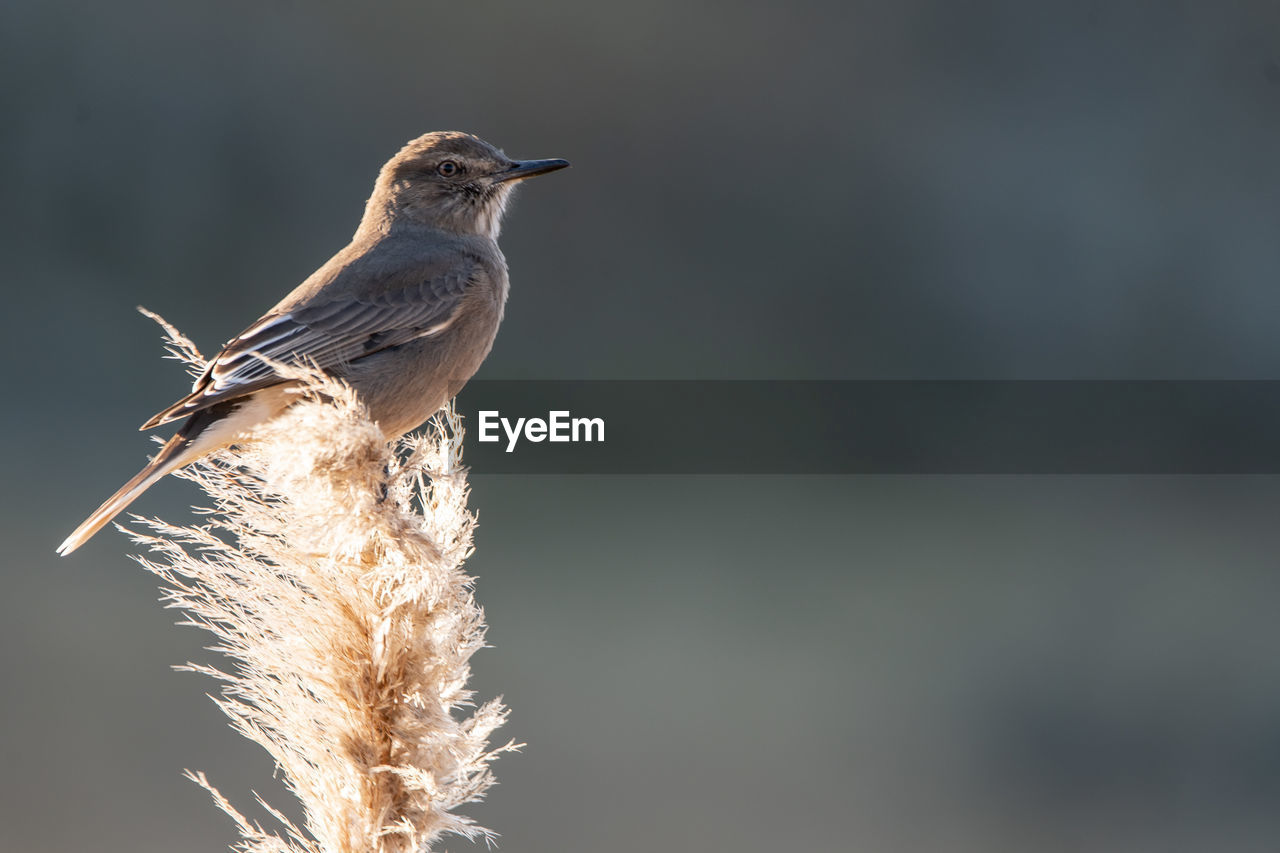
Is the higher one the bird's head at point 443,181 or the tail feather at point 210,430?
the bird's head at point 443,181

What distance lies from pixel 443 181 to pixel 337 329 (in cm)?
81

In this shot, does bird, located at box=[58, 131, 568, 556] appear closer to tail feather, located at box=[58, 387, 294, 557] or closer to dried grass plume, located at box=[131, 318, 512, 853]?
tail feather, located at box=[58, 387, 294, 557]

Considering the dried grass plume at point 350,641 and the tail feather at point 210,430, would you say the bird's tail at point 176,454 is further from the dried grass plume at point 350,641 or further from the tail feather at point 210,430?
the dried grass plume at point 350,641

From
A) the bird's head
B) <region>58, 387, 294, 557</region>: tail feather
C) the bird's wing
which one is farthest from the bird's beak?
<region>58, 387, 294, 557</region>: tail feather

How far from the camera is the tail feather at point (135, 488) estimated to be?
7.07ft

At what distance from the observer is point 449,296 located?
3238mm

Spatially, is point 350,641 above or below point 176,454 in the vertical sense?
below

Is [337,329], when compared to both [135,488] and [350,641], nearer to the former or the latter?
[135,488]

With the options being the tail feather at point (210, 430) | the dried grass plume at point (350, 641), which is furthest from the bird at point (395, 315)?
the dried grass plume at point (350, 641)

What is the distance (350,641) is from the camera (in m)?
1.85

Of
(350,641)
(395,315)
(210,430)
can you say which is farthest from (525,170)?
(350,641)

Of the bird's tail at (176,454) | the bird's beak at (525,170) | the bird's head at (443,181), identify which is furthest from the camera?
the bird's head at (443,181)

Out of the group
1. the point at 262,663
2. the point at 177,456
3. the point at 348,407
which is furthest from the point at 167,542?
the point at 177,456

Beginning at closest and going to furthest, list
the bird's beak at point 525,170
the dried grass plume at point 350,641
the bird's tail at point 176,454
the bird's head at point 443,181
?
the dried grass plume at point 350,641 → the bird's tail at point 176,454 → the bird's beak at point 525,170 → the bird's head at point 443,181
